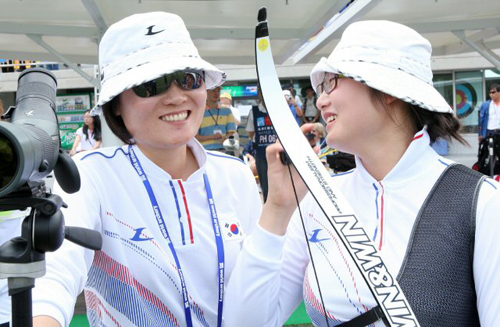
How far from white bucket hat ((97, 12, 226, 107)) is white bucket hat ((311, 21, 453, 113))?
17.1 inches

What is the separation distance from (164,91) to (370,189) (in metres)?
0.66

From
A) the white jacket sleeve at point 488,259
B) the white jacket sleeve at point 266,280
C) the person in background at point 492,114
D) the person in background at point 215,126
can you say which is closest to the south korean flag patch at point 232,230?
the white jacket sleeve at point 266,280

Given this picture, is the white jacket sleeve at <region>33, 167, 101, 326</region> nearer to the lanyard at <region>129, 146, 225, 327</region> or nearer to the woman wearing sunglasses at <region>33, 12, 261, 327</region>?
the woman wearing sunglasses at <region>33, 12, 261, 327</region>

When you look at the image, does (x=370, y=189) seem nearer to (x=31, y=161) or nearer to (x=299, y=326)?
(x=31, y=161)

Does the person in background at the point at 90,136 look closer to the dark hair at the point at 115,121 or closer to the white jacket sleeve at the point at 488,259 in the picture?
the dark hair at the point at 115,121

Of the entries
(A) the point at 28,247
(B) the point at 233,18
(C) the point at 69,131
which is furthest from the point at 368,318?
(C) the point at 69,131

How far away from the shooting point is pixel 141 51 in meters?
1.51

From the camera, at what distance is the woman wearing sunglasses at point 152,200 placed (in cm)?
148

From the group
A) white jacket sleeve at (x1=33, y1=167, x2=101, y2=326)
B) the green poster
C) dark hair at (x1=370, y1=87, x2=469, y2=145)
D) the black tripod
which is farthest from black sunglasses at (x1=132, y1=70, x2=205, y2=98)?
the green poster

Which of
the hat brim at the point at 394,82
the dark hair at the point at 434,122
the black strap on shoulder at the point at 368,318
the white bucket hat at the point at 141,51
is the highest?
the white bucket hat at the point at 141,51

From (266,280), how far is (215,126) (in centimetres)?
421

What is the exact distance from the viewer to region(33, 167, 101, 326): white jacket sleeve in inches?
43.9

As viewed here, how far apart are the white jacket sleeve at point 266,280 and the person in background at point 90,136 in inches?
249

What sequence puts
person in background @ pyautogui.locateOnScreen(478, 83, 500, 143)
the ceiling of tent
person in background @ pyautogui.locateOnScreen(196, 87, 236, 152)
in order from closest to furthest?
person in background @ pyautogui.locateOnScreen(196, 87, 236, 152) → the ceiling of tent → person in background @ pyautogui.locateOnScreen(478, 83, 500, 143)
